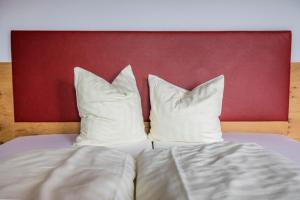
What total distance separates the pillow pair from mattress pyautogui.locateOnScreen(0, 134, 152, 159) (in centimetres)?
8

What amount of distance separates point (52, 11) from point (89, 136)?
102cm

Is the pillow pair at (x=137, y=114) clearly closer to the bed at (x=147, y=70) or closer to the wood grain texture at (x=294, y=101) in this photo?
the bed at (x=147, y=70)

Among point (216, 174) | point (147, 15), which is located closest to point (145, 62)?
point (147, 15)

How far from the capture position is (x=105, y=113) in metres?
1.83

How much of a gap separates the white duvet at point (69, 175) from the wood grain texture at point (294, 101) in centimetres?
154

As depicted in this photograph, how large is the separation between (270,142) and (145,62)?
1031 mm

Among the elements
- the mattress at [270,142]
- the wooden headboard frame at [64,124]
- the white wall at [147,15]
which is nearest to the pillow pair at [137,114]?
the mattress at [270,142]

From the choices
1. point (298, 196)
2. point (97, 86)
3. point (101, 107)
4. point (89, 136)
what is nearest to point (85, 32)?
point (97, 86)

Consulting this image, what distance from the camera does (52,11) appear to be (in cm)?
214

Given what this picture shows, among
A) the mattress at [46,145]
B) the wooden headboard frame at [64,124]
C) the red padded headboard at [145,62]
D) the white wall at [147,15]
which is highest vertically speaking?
the white wall at [147,15]

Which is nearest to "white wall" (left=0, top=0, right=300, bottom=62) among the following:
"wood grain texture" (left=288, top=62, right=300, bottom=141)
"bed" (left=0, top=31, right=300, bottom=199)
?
"bed" (left=0, top=31, right=300, bottom=199)

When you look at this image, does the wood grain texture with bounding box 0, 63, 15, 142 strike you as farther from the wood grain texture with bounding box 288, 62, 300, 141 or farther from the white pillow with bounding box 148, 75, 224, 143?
the wood grain texture with bounding box 288, 62, 300, 141

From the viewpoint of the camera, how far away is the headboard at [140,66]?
83.0 inches

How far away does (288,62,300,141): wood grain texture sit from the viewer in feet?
7.25
